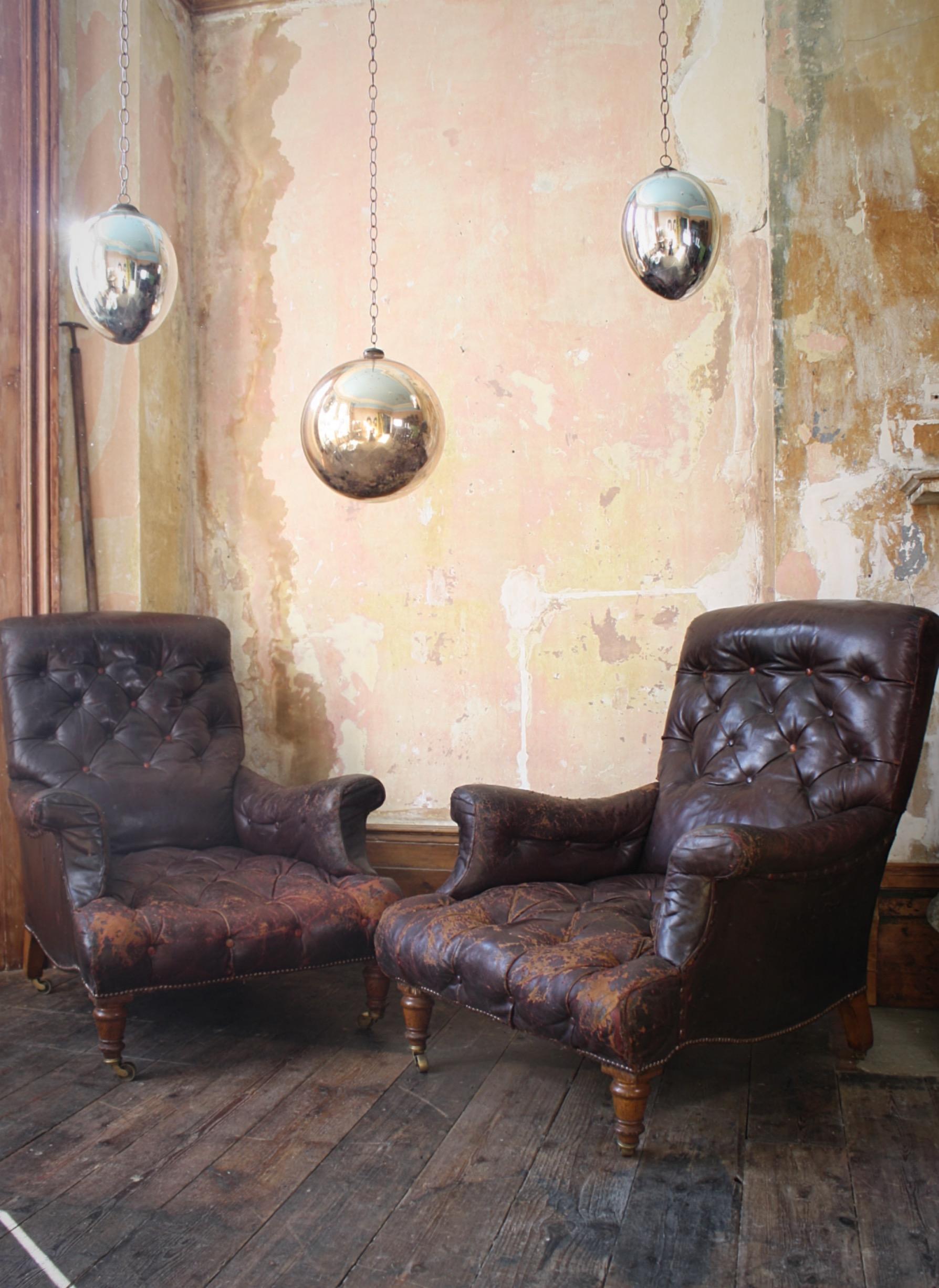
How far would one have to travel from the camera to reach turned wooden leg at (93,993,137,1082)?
7.86 feet

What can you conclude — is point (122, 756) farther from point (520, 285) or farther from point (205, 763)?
point (520, 285)

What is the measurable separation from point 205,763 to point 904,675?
196 centimetres

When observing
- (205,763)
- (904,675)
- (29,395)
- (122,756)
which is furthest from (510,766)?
(29,395)

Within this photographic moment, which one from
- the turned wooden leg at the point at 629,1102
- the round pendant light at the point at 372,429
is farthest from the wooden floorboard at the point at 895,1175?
the round pendant light at the point at 372,429

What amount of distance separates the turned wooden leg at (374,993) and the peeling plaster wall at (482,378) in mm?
966

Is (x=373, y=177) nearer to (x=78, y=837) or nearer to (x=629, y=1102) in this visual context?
(x=78, y=837)

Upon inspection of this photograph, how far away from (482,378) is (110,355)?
4.04 feet

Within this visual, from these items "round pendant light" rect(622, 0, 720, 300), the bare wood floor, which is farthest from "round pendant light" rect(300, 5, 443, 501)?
the bare wood floor

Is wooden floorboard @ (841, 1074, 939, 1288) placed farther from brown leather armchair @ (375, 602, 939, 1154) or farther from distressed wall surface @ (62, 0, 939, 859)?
distressed wall surface @ (62, 0, 939, 859)

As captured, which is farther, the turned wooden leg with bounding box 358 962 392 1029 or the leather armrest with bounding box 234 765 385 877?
the leather armrest with bounding box 234 765 385 877

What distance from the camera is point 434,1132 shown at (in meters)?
2.14

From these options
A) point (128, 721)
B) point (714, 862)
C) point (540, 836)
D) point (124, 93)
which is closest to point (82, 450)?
point (128, 721)

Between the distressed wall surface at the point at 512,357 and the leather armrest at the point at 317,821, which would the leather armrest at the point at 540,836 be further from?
the distressed wall surface at the point at 512,357

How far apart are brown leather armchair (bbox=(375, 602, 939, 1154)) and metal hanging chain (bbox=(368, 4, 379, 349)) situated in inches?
64.1
